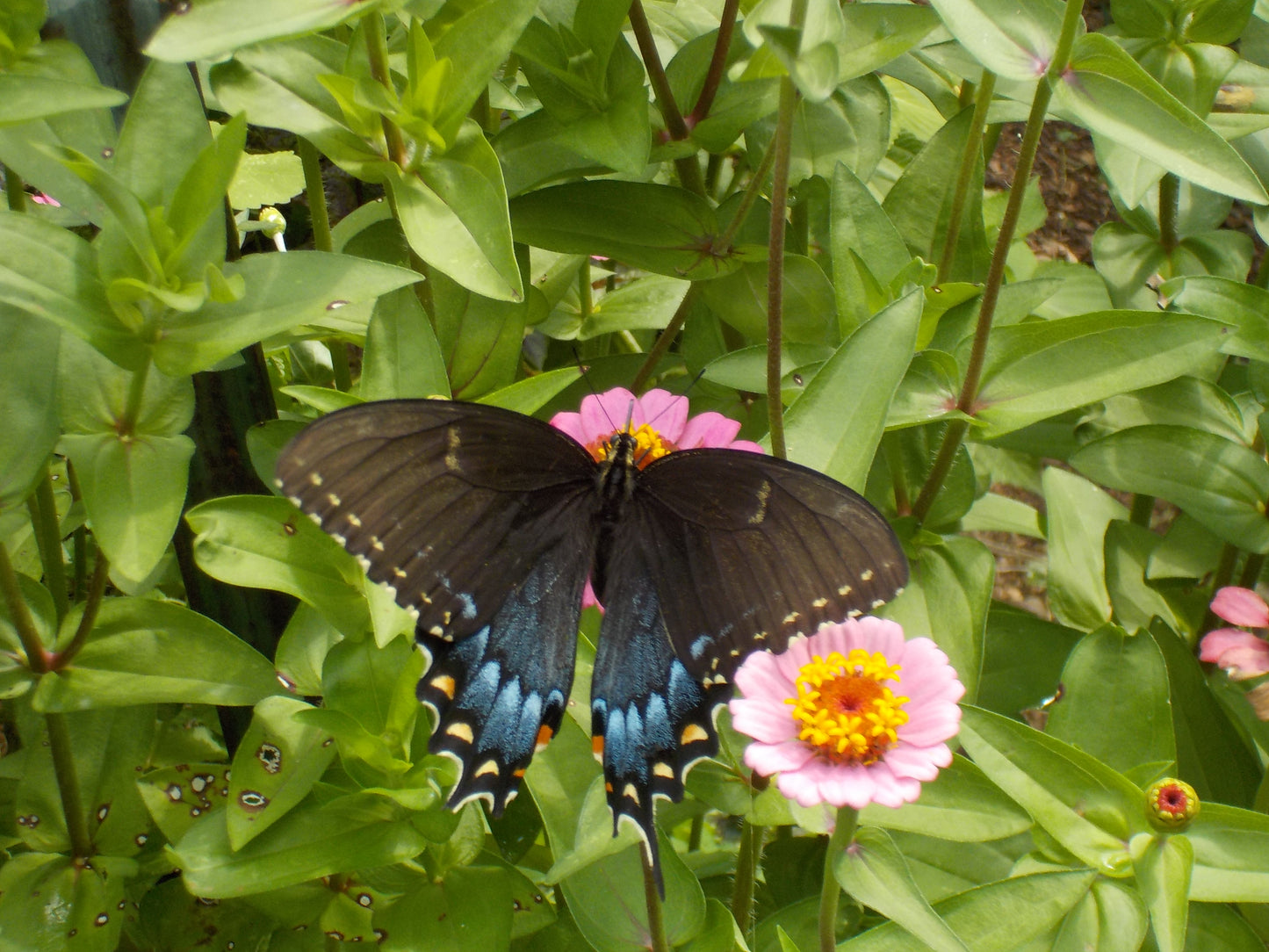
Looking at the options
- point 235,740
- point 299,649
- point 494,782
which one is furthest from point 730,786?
point 235,740

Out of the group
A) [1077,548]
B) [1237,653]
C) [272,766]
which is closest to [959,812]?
[1237,653]

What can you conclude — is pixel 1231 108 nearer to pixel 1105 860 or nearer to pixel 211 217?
pixel 1105 860

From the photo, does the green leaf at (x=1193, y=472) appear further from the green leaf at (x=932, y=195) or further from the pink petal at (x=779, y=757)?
the pink petal at (x=779, y=757)

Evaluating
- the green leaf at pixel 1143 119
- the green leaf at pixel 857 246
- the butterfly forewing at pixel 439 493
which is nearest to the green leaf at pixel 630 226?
the green leaf at pixel 857 246

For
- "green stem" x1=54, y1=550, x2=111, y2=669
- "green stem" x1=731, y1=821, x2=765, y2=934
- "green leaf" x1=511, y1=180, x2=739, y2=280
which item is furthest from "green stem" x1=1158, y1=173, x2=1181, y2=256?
"green stem" x1=54, y1=550, x2=111, y2=669

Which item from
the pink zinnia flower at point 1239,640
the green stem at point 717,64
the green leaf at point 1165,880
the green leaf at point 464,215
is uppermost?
the green stem at point 717,64
